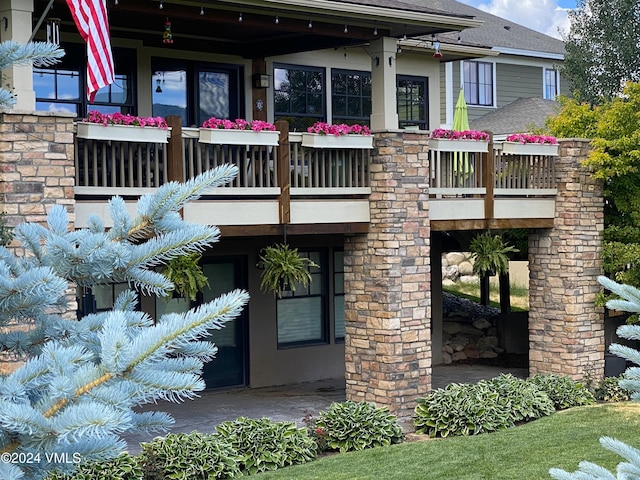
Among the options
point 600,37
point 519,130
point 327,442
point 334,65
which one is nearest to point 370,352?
point 327,442

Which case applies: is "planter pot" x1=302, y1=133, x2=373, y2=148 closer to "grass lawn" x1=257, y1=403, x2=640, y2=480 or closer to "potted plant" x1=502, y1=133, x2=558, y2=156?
"potted plant" x1=502, y1=133, x2=558, y2=156

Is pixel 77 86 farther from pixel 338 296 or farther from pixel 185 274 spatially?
pixel 338 296

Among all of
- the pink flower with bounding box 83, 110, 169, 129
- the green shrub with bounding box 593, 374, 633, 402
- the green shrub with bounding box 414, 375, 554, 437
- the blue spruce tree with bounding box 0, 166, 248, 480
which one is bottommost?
the green shrub with bounding box 593, 374, 633, 402

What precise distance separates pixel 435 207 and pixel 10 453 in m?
11.7

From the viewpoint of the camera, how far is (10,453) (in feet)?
10.3

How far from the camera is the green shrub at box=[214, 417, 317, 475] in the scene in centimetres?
1114

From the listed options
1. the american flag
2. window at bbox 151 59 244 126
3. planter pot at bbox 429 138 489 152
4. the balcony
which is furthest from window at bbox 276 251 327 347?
the american flag

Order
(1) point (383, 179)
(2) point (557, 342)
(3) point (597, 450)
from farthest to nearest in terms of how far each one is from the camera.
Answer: (2) point (557, 342), (1) point (383, 179), (3) point (597, 450)

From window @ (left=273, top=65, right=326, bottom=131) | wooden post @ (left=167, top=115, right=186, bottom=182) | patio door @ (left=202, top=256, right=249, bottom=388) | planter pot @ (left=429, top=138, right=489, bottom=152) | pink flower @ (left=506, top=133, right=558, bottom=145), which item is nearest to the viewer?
wooden post @ (left=167, top=115, right=186, bottom=182)

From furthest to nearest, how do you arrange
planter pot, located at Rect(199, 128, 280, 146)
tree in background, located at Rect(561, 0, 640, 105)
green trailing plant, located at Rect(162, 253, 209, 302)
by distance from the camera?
tree in background, located at Rect(561, 0, 640, 105) → green trailing plant, located at Rect(162, 253, 209, 302) → planter pot, located at Rect(199, 128, 280, 146)

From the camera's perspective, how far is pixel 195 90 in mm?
15977

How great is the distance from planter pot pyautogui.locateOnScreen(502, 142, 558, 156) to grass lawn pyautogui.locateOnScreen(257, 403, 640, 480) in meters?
4.65

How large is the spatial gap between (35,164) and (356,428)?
5.32 m

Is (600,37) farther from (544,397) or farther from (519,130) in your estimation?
(544,397)
